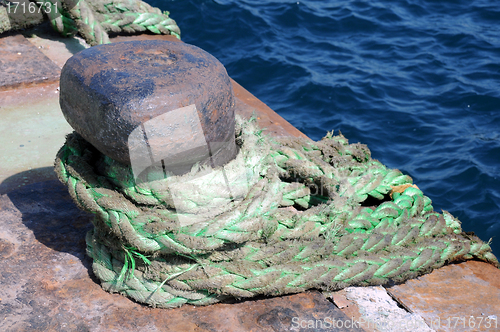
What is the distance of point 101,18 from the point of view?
3.95 m

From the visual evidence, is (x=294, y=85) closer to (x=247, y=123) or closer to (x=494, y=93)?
(x=494, y=93)

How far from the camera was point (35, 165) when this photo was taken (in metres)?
2.54

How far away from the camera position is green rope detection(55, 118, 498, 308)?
5.62 ft

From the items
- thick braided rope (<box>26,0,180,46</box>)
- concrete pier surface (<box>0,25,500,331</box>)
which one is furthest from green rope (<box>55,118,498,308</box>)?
thick braided rope (<box>26,0,180,46</box>)

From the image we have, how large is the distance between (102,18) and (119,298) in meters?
A: 2.72

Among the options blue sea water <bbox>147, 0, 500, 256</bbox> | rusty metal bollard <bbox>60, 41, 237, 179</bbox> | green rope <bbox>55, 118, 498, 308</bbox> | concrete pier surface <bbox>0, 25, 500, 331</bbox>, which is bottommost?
blue sea water <bbox>147, 0, 500, 256</bbox>

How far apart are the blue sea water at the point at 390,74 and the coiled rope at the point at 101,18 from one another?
1.78m

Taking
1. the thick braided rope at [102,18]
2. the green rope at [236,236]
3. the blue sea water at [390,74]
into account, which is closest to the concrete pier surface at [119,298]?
the green rope at [236,236]

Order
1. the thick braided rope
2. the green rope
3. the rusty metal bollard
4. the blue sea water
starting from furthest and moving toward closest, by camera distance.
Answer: the blue sea water < the thick braided rope < the green rope < the rusty metal bollard

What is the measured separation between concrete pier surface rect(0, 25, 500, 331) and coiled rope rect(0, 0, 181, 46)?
1.37 metres

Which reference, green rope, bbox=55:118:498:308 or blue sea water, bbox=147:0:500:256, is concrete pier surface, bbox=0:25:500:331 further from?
blue sea water, bbox=147:0:500:256

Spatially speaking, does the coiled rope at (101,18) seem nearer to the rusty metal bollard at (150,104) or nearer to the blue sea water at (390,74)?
the blue sea water at (390,74)

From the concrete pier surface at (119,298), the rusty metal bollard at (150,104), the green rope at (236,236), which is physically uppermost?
the rusty metal bollard at (150,104)

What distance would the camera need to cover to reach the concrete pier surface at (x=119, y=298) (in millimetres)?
1734
